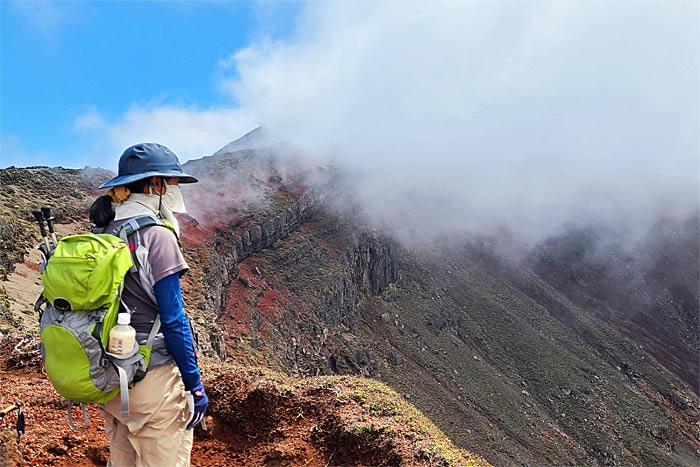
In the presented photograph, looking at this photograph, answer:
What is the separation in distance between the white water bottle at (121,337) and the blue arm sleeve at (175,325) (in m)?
0.20

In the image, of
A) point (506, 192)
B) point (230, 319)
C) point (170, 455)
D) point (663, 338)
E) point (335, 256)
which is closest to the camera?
point (170, 455)

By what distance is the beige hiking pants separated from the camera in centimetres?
300

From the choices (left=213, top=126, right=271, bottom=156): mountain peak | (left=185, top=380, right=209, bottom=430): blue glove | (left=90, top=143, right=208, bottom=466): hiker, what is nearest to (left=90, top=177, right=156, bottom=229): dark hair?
(left=90, top=143, right=208, bottom=466): hiker

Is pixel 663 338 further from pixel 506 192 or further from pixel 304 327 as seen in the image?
pixel 304 327

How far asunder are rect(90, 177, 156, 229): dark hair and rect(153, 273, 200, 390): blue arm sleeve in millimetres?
677

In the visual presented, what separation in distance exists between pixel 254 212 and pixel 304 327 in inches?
438

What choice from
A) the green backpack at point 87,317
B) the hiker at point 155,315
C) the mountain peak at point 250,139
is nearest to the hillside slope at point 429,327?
the hiker at point 155,315

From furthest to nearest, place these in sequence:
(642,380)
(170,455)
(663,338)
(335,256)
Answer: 1. (663,338)
2. (642,380)
3. (335,256)
4. (170,455)

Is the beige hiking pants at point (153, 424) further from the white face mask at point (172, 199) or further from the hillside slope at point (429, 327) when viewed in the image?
the hillside slope at point (429, 327)

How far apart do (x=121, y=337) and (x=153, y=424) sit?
0.71 meters

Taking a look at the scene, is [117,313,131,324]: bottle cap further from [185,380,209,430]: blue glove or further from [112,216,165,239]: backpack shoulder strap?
[185,380,209,430]: blue glove

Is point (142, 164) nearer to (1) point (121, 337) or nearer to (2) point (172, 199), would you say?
(2) point (172, 199)

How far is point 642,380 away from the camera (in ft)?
159

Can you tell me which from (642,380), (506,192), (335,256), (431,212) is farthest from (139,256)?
(506,192)
